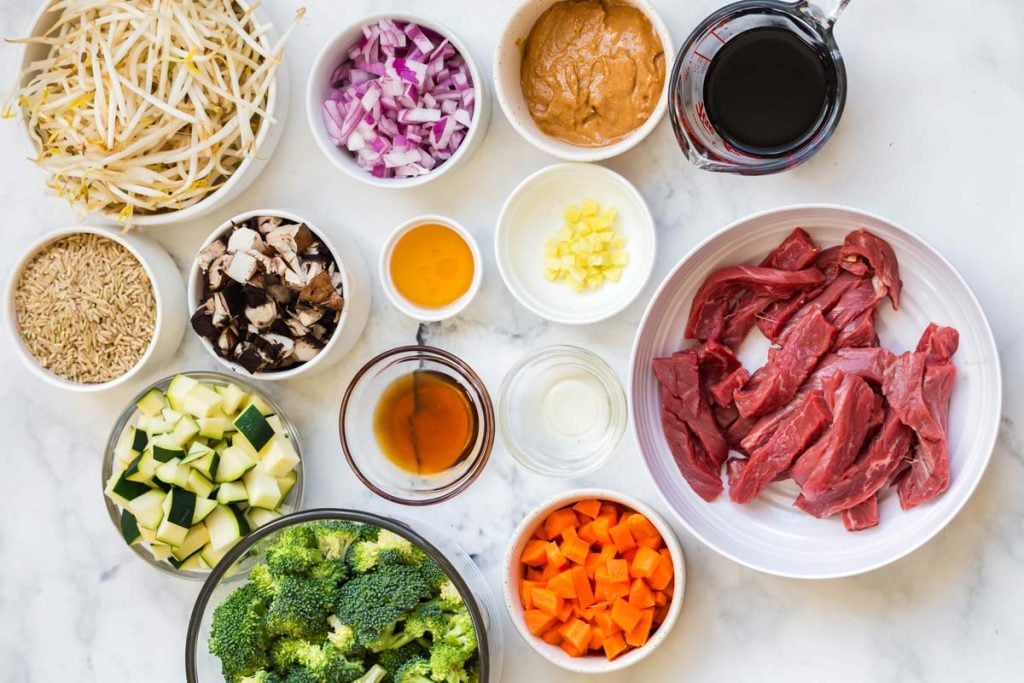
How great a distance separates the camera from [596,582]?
2230 mm

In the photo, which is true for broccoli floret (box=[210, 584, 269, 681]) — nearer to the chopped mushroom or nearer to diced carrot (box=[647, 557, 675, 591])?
the chopped mushroom

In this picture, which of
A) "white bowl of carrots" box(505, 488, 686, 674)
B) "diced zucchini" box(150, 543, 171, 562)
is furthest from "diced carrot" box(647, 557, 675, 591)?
"diced zucchini" box(150, 543, 171, 562)

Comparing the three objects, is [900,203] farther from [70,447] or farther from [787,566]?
[70,447]

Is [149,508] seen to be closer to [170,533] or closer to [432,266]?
[170,533]

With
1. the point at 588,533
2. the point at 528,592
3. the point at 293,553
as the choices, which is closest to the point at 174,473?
the point at 293,553

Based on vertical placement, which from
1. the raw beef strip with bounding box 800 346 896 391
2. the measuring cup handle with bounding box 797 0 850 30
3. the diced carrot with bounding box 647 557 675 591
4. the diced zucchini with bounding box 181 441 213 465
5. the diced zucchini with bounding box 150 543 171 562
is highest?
the measuring cup handle with bounding box 797 0 850 30

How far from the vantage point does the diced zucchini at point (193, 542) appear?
2375 mm

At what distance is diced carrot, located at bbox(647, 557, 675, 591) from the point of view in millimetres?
2186

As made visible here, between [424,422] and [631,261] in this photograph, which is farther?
[424,422]

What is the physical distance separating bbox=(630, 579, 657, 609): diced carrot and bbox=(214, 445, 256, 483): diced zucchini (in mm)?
915

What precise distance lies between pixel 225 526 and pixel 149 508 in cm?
18

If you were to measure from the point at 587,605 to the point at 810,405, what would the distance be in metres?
0.65

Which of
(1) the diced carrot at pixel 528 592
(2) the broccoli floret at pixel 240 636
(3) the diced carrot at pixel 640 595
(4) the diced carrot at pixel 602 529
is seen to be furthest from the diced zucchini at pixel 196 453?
(3) the diced carrot at pixel 640 595

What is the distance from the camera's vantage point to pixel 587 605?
7.34 ft
